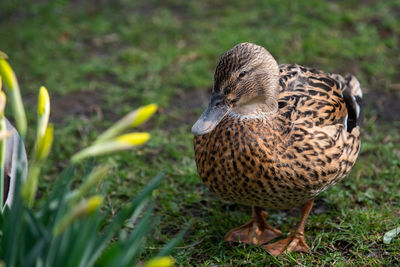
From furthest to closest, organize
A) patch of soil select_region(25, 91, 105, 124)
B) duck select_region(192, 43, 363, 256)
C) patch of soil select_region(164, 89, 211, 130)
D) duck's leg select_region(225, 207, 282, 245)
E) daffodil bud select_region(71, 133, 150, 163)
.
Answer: patch of soil select_region(25, 91, 105, 124) < patch of soil select_region(164, 89, 211, 130) < duck's leg select_region(225, 207, 282, 245) < duck select_region(192, 43, 363, 256) < daffodil bud select_region(71, 133, 150, 163)

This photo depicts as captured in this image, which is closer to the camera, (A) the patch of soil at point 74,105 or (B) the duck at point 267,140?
(B) the duck at point 267,140

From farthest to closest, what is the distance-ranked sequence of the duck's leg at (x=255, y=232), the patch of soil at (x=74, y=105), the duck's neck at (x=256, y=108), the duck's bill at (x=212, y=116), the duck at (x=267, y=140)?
the patch of soil at (x=74, y=105), the duck's leg at (x=255, y=232), the duck's neck at (x=256, y=108), the duck at (x=267, y=140), the duck's bill at (x=212, y=116)

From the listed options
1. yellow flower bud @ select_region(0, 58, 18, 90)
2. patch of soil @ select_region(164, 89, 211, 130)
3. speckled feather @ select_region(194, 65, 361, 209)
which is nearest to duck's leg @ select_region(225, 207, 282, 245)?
speckled feather @ select_region(194, 65, 361, 209)

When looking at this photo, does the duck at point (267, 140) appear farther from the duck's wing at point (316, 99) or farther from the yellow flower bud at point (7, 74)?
the yellow flower bud at point (7, 74)

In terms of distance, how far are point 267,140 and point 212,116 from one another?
0.33 meters

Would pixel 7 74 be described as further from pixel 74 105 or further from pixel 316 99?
pixel 74 105

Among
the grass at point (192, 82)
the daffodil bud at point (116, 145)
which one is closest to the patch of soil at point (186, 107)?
the grass at point (192, 82)

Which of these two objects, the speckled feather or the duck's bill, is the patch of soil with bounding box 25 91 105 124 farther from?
the duck's bill

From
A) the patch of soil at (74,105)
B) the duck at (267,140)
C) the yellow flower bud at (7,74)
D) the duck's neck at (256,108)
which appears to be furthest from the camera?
the patch of soil at (74,105)

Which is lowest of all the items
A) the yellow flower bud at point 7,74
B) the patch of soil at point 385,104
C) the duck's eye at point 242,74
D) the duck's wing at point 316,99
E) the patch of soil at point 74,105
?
the patch of soil at point 385,104

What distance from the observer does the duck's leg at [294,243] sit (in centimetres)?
298

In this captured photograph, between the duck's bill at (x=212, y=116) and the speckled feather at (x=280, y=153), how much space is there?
15 centimetres

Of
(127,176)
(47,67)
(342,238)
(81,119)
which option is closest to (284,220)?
(342,238)

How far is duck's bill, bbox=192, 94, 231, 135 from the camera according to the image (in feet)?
8.48
